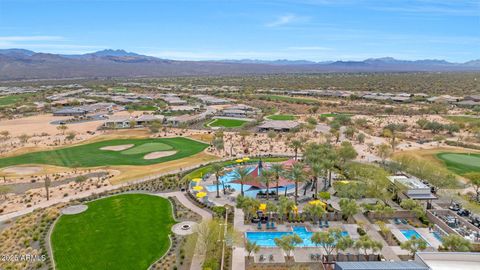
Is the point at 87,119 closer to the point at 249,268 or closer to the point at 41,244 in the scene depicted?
the point at 41,244

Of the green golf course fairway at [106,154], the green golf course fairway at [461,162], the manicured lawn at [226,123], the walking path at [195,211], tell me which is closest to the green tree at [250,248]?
the walking path at [195,211]

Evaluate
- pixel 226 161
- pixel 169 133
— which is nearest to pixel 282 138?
pixel 226 161

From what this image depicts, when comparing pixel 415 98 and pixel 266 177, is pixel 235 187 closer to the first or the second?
pixel 266 177

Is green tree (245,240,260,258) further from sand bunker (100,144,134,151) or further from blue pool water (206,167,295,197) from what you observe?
sand bunker (100,144,134,151)

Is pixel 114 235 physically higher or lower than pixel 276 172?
lower

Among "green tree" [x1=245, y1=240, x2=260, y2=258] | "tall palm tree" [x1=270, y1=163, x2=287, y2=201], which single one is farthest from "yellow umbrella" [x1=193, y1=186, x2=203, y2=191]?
"green tree" [x1=245, y1=240, x2=260, y2=258]

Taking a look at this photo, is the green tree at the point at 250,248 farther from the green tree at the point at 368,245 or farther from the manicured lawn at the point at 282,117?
the manicured lawn at the point at 282,117

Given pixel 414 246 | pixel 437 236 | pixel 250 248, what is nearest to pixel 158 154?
pixel 250 248
